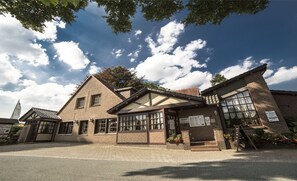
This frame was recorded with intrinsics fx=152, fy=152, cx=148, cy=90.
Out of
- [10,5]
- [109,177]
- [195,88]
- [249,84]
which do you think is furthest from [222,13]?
[195,88]

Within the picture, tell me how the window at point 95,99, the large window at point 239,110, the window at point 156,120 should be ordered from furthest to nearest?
1. the window at point 95,99
2. the window at point 156,120
3. the large window at point 239,110

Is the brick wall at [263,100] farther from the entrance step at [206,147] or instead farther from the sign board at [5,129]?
the sign board at [5,129]

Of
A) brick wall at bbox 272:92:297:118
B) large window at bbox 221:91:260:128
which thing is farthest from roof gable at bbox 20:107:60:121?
brick wall at bbox 272:92:297:118

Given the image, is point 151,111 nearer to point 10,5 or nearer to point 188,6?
point 188,6

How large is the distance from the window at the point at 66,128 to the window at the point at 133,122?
8.16 metres

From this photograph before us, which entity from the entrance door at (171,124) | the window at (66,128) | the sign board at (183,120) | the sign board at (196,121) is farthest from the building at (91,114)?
the sign board at (196,121)

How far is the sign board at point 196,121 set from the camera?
12.2 metres

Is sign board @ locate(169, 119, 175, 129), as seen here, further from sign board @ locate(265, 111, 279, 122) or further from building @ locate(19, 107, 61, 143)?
building @ locate(19, 107, 61, 143)

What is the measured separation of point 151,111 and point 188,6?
786 centimetres

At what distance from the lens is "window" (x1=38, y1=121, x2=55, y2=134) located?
17.7m

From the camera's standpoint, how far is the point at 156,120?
1212 cm

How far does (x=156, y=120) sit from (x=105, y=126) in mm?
6449

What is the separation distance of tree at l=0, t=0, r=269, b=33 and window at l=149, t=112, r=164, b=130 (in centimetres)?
682

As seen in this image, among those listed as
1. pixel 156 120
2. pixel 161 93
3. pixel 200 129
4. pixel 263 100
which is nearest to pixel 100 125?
pixel 156 120
